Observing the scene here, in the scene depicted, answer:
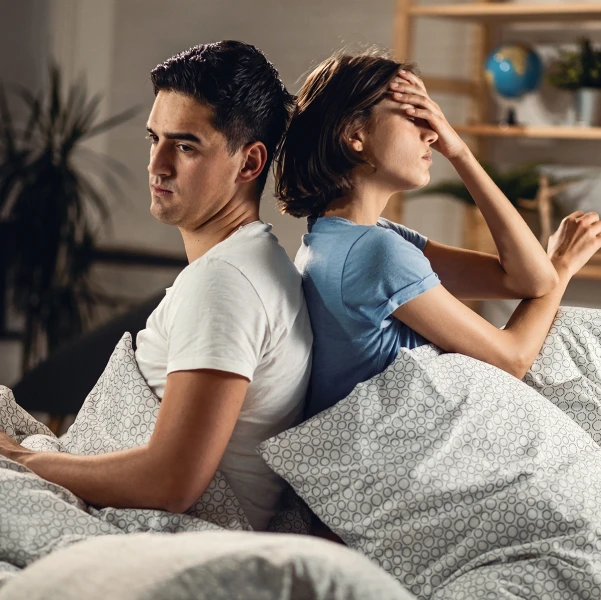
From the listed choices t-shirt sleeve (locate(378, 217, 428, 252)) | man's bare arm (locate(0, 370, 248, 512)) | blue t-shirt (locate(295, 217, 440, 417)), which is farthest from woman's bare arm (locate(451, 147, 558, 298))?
man's bare arm (locate(0, 370, 248, 512))

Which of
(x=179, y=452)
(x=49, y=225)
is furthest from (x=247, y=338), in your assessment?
(x=49, y=225)

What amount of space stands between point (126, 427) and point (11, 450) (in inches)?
6.4

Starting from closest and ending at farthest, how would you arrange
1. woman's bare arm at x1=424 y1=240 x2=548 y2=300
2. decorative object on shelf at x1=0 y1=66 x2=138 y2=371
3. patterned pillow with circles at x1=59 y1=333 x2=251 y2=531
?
1. patterned pillow with circles at x1=59 y1=333 x2=251 y2=531
2. woman's bare arm at x1=424 y1=240 x2=548 y2=300
3. decorative object on shelf at x1=0 y1=66 x2=138 y2=371

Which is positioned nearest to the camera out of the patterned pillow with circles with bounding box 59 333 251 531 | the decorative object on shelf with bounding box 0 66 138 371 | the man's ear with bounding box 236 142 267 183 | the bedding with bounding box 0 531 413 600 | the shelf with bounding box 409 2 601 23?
the bedding with bounding box 0 531 413 600

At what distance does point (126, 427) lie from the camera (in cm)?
136

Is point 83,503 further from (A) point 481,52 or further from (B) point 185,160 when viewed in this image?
(A) point 481,52

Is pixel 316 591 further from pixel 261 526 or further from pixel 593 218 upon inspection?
pixel 593 218

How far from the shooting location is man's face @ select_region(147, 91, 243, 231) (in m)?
1.39

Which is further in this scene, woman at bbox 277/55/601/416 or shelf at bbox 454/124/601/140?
shelf at bbox 454/124/601/140

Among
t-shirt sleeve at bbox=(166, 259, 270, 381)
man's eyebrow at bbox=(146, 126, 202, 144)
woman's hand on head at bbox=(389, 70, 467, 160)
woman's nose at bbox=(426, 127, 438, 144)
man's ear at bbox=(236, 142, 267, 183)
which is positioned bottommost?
t-shirt sleeve at bbox=(166, 259, 270, 381)

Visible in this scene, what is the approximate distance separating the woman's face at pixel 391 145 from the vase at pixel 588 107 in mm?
2144

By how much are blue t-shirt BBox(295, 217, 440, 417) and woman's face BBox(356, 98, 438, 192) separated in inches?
4.2

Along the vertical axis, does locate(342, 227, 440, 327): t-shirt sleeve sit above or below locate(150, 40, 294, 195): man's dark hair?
below

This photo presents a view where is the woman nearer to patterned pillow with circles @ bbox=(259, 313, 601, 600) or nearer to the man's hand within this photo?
patterned pillow with circles @ bbox=(259, 313, 601, 600)
